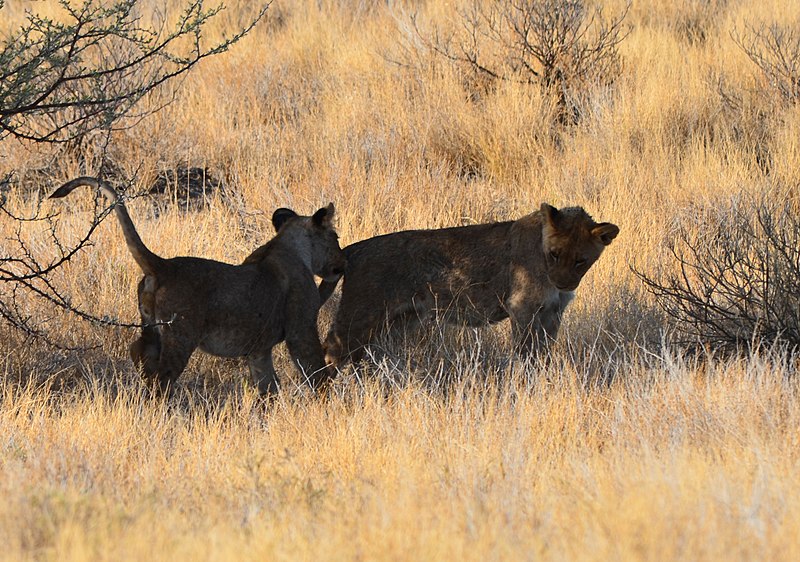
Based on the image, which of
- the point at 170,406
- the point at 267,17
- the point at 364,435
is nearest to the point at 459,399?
the point at 364,435

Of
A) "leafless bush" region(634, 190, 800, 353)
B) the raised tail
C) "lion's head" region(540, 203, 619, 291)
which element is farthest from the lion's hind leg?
"leafless bush" region(634, 190, 800, 353)

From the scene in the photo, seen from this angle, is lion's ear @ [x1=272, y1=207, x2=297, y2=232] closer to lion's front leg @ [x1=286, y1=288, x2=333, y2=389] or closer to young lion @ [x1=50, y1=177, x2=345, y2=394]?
young lion @ [x1=50, y1=177, x2=345, y2=394]

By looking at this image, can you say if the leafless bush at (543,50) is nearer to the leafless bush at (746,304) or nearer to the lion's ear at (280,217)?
the leafless bush at (746,304)

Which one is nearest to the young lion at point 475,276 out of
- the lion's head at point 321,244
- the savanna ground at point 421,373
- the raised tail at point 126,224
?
the lion's head at point 321,244

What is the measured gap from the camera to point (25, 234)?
965 cm

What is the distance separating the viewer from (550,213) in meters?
7.28

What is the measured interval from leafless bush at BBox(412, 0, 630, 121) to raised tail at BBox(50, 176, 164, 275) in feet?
24.2

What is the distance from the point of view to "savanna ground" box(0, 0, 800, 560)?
435 cm

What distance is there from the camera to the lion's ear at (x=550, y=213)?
7.25m

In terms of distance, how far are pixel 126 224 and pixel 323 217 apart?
1527mm

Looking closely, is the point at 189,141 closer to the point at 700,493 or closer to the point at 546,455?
the point at 546,455

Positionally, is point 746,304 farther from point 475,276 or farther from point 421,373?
point 421,373

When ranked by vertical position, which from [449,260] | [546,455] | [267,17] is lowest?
[546,455]

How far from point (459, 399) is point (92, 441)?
6.44ft
